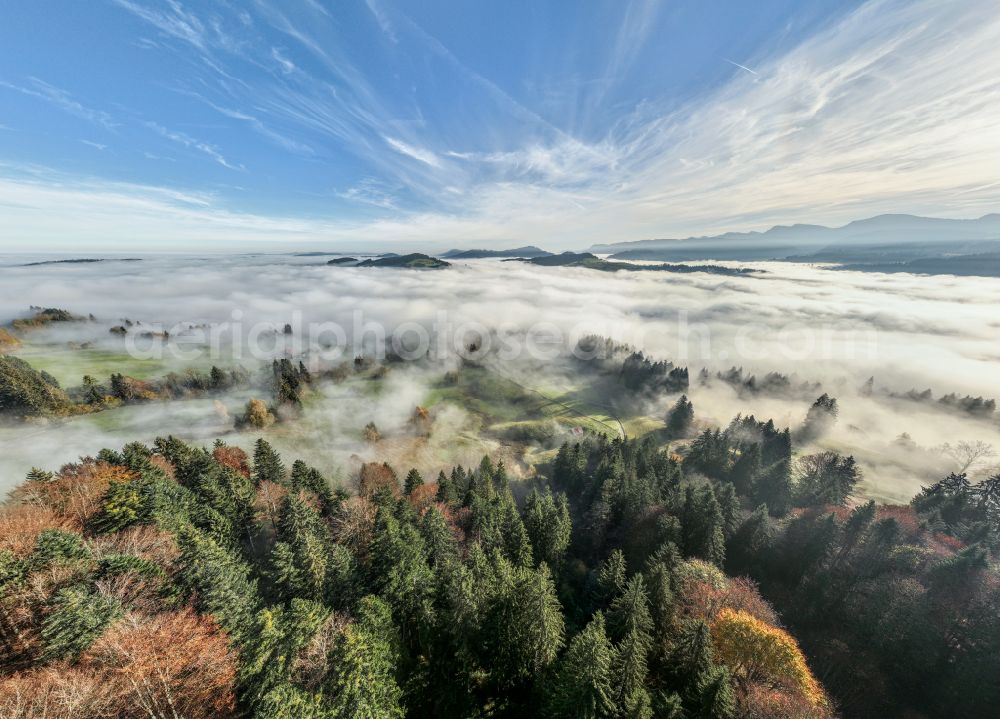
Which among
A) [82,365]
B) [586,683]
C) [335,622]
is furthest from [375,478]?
[82,365]

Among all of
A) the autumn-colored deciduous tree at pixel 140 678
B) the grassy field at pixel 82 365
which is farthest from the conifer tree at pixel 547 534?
the grassy field at pixel 82 365

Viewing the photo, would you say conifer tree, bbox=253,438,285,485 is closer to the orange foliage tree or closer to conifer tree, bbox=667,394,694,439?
the orange foliage tree

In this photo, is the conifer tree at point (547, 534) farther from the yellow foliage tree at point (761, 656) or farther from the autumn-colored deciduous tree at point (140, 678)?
the autumn-colored deciduous tree at point (140, 678)

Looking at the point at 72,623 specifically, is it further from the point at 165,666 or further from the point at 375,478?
the point at 375,478

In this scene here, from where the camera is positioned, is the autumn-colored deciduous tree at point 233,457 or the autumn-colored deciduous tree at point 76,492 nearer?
the autumn-colored deciduous tree at point 76,492

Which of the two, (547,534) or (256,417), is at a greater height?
(547,534)

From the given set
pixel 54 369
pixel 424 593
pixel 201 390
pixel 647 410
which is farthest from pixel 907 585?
pixel 54 369

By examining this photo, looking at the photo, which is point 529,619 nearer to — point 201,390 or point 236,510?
point 236,510
